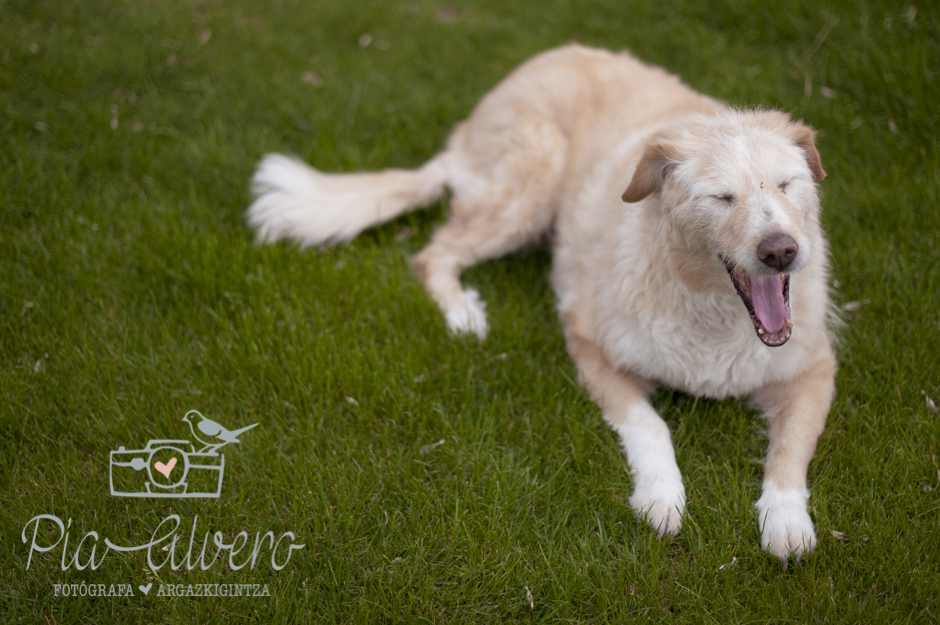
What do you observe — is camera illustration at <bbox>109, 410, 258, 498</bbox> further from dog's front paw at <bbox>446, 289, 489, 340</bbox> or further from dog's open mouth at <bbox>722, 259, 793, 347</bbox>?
dog's open mouth at <bbox>722, 259, 793, 347</bbox>

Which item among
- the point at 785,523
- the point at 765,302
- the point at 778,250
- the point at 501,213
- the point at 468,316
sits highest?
the point at 778,250

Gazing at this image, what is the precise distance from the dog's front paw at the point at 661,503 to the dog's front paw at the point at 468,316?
111cm

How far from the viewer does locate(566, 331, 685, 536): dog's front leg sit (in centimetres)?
238

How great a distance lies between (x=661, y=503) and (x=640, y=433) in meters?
0.32

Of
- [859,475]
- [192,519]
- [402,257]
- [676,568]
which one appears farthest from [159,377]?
[859,475]

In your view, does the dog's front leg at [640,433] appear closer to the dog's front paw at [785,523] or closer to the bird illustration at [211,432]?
the dog's front paw at [785,523]

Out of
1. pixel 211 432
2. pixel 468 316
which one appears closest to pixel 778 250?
pixel 468 316

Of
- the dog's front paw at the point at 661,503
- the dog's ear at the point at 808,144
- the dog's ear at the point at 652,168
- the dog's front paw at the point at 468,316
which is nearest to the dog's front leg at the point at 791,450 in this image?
the dog's front paw at the point at 661,503

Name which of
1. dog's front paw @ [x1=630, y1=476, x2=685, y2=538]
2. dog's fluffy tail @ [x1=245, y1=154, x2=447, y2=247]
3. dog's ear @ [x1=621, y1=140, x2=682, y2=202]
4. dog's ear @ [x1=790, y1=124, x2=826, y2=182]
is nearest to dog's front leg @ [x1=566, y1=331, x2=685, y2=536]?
dog's front paw @ [x1=630, y1=476, x2=685, y2=538]

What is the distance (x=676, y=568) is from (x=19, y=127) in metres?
4.62

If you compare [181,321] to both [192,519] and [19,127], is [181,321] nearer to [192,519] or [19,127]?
[192,519]

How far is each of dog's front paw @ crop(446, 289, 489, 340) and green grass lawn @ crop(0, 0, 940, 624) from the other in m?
0.07

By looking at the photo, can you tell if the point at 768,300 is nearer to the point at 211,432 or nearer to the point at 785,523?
the point at 785,523

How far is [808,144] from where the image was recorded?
2.46 metres
